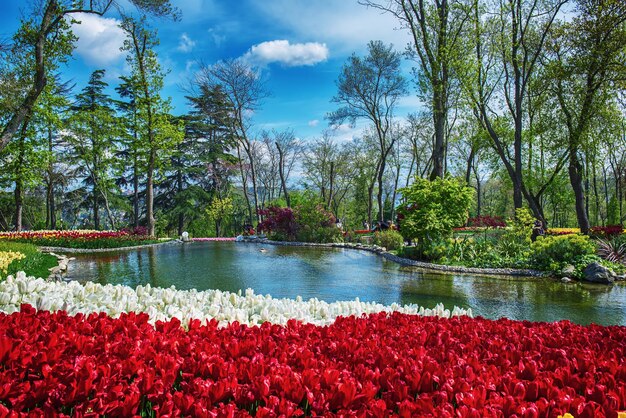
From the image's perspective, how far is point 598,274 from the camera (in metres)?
8.47

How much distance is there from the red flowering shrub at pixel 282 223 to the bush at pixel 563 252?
1298 centimetres

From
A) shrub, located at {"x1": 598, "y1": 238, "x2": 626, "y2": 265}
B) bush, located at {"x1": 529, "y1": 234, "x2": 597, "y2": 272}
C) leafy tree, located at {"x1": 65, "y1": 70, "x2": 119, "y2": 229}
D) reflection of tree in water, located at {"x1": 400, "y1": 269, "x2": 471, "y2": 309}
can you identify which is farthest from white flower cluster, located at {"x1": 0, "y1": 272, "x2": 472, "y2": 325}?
leafy tree, located at {"x1": 65, "y1": 70, "x2": 119, "y2": 229}

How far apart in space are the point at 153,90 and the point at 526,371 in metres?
22.3

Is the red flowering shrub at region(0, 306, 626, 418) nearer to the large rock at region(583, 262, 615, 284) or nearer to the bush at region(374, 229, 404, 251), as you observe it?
the large rock at region(583, 262, 615, 284)

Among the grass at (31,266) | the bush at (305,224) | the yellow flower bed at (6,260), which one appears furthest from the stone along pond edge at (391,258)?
the bush at (305,224)

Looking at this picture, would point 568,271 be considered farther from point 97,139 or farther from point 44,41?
point 97,139

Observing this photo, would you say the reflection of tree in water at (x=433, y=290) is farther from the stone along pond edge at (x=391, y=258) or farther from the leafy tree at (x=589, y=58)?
the leafy tree at (x=589, y=58)

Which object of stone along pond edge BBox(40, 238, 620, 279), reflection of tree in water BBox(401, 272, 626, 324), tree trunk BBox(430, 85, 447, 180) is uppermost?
tree trunk BBox(430, 85, 447, 180)

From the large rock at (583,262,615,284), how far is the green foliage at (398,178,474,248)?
3775mm

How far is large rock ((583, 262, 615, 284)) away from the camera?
8.43 m

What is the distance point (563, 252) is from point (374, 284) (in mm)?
4339

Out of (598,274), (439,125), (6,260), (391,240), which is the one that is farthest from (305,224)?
(6,260)

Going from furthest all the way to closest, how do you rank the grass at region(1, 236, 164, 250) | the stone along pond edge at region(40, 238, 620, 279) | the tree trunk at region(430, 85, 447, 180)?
the grass at region(1, 236, 164, 250), the tree trunk at region(430, 85, 447, 180), the stone along pond edge at region(40, 238, 620, 279)

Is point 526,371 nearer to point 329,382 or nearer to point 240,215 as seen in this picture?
point 329,382
